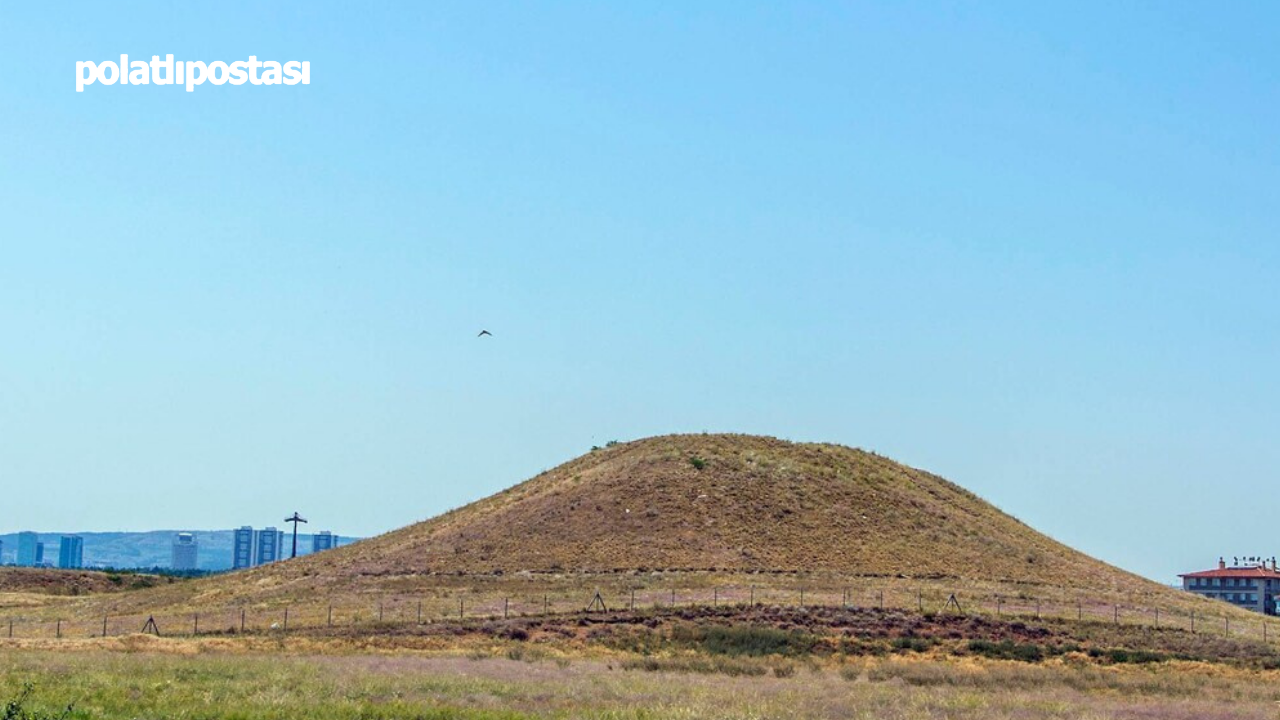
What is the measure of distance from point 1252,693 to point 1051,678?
6.64 m

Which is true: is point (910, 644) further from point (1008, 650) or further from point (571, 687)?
point (571, 687)

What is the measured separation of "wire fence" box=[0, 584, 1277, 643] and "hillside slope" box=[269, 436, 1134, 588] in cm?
1047

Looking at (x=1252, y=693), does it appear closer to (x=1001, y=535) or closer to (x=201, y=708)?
(x=201, y=708)

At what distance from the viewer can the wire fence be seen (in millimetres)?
75562

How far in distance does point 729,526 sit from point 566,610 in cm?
3068

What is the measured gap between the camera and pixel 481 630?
230ft

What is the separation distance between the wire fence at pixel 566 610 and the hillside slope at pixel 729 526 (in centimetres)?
1047

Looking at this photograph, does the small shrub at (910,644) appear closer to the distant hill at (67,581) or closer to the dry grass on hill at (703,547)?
the dry grass on hill at (703,547)

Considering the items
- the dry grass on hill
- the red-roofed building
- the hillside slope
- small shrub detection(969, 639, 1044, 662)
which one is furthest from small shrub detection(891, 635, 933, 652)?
the red-roofed building

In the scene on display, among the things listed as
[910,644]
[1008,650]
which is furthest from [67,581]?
[1008,650]

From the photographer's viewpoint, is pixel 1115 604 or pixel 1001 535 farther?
pixel 1001 535

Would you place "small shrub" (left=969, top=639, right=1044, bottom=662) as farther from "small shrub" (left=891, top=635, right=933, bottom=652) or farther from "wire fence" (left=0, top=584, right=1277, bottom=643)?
"wire fence" (left=0, top=584, right=1277, bottom=643)

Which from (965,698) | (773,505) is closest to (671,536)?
(773,505)

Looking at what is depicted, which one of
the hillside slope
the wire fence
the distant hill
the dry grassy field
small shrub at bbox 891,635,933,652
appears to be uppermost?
the hillside slope
